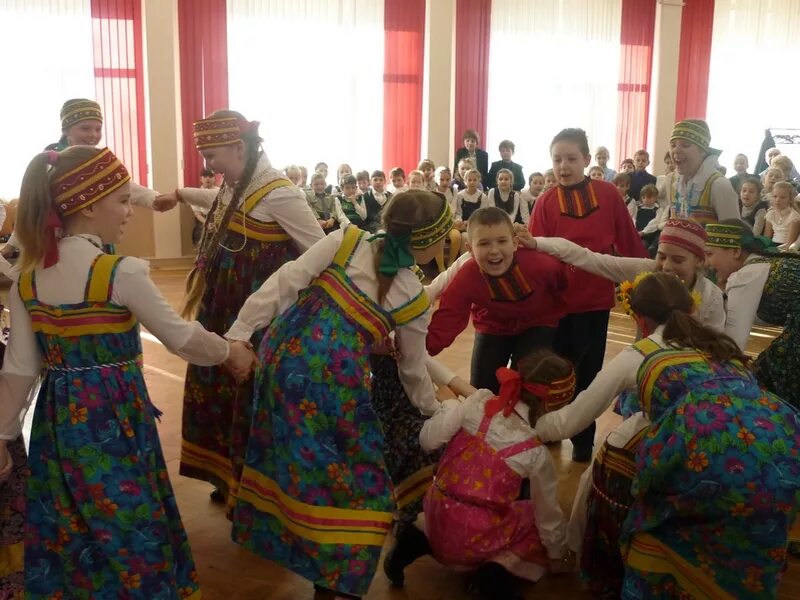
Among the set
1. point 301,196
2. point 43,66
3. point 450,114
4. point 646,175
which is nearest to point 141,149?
point 43,66

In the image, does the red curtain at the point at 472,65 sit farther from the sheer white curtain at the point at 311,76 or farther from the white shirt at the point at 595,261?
the white shirt at the point at 595,261

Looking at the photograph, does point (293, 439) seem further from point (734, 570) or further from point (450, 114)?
point (450, 114)

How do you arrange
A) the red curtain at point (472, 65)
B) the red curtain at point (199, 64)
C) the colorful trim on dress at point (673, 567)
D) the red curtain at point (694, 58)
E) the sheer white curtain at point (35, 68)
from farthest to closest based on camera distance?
the red curtain at point (694, 58), the red curtain at point (472, 65), the red curtain at point (199, 64), the sheer white curtain at point (35, 68), the colorful trim on dress at point (673, 567)

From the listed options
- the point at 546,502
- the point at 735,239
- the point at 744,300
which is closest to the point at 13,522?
the point at 546,502

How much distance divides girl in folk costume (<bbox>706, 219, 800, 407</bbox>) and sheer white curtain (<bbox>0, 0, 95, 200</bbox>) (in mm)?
8263

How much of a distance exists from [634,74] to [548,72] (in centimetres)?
137

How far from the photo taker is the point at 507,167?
34.1 feet

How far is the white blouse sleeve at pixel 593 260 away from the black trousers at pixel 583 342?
0.38 metres

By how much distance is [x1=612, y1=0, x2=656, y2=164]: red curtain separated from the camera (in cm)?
1230

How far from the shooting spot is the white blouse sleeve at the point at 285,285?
7.64ft

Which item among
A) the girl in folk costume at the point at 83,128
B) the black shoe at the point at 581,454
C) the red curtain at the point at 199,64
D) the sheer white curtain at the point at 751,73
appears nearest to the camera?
the girl in folk costume at the point at 83,128

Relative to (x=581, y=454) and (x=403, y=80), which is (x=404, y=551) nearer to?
(x=581, y=454)

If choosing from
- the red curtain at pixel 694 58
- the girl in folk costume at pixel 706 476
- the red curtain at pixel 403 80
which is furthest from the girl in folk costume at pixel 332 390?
the red curtain at pixel 694 58

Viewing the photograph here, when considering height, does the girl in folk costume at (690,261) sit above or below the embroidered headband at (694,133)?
below
